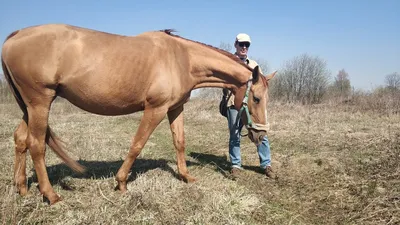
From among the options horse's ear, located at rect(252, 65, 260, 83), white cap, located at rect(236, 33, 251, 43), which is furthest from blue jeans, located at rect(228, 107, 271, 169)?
white cap, located at rect(236, 33, 251, 43)

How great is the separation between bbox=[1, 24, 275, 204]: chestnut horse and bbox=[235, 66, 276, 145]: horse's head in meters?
0.02

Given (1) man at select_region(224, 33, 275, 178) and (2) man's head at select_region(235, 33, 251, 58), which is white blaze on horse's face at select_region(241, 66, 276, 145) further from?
(2) man's head at select_region(235, 33, 251, 58)

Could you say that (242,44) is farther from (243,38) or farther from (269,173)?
(269,173)

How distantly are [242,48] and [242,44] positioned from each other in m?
0.08

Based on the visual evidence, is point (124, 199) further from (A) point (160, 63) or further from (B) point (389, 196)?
(B) point (389, 196)

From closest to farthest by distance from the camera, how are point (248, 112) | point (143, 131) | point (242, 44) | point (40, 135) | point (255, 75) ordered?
point (40, 135)
point (143, 131)
point (255, 75)
point (248, 112)
point (242, 44)

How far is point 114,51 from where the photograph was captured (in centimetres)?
399

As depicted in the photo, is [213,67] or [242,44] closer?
[213,67]

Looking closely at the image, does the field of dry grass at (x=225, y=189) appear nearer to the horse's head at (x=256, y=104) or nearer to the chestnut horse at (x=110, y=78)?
the chestnut horse at (x=110, y=78)

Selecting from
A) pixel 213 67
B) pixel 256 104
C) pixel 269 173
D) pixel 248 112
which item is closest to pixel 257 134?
pixel 248 112

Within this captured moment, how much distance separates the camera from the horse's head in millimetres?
4539

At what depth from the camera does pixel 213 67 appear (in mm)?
4660

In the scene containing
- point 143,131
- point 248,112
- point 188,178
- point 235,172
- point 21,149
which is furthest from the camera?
point 235,172

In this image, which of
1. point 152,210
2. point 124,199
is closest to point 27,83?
point 124,199
